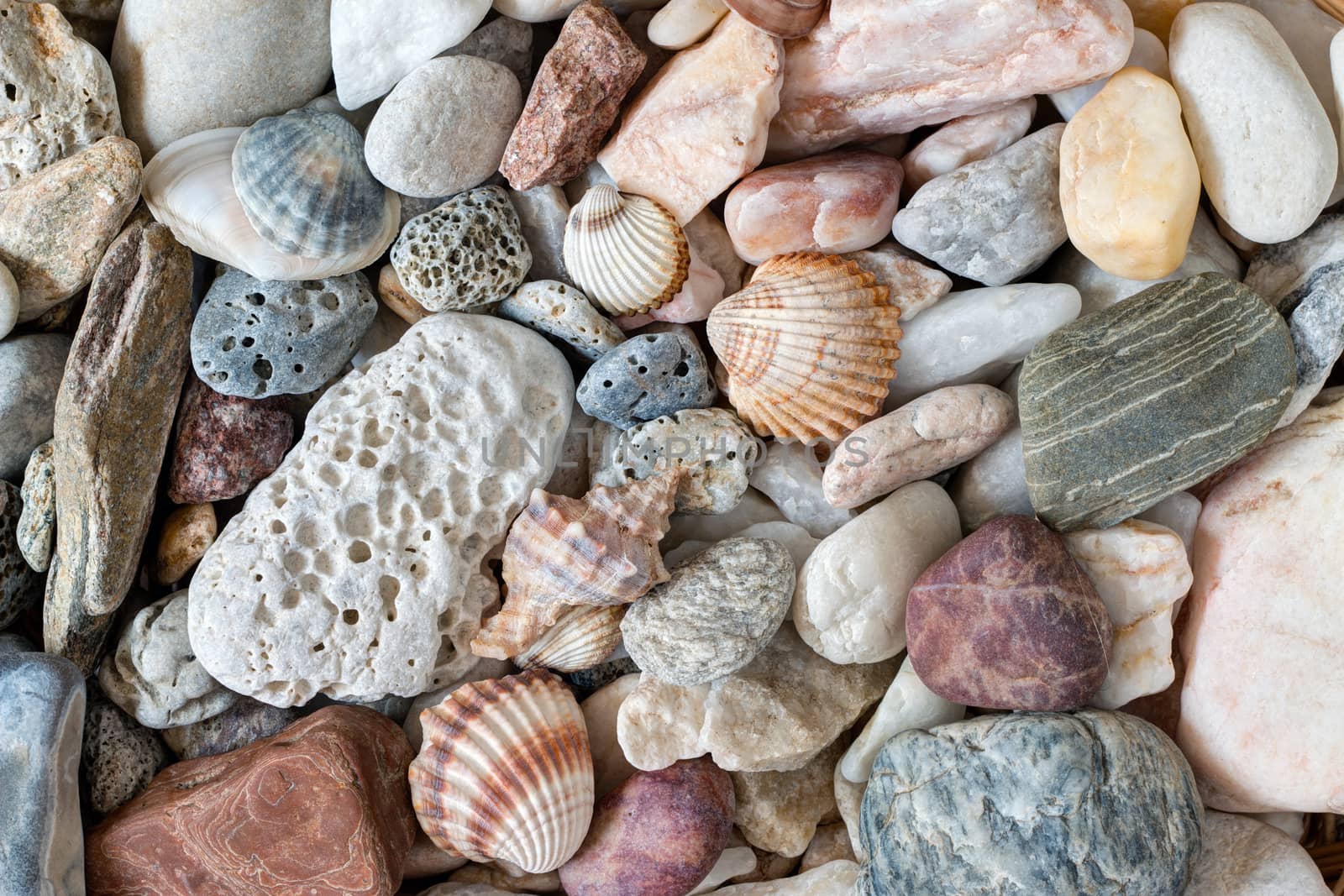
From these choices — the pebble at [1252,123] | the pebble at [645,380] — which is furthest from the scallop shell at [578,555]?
the pebble at [1252,123]

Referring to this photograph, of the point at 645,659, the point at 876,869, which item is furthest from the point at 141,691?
the point at 876,869

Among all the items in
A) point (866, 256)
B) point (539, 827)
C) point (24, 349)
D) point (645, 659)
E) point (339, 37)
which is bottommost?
point (539, 827)

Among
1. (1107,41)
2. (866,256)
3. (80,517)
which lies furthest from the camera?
(866,256)

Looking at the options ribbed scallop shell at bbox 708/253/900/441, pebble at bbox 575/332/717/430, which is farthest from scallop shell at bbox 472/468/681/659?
ribbed scallop shell at bbox 708/253/900/441

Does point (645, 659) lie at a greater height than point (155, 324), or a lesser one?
lesser

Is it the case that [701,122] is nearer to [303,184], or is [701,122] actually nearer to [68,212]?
[303,184]

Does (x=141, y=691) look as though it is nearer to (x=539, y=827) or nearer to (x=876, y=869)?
(x=539, y=827)

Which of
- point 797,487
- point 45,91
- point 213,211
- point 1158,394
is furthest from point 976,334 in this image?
point 45,91
